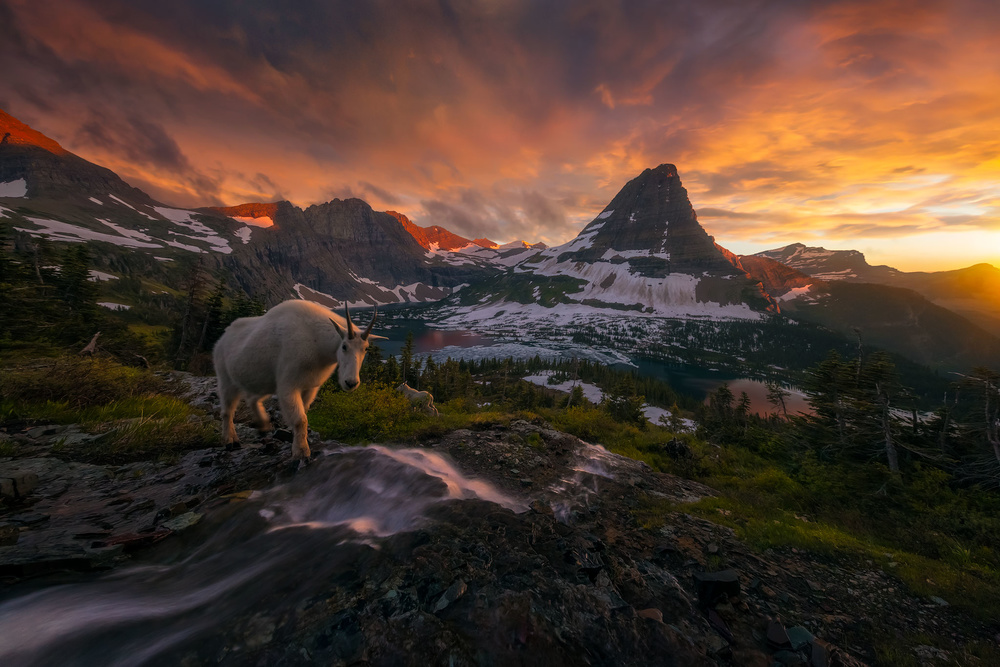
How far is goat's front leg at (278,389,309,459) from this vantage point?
6359mm

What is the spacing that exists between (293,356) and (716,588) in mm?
7535

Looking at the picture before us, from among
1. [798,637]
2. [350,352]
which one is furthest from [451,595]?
[350,352]

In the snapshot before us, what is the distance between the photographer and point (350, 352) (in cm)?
608

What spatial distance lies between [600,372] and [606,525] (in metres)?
122

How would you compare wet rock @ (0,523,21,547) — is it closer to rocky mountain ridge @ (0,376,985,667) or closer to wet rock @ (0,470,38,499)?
rocky mountain ridge @ (0,376,985,667)

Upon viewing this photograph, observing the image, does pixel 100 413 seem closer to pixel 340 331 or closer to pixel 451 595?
pixel 340 331

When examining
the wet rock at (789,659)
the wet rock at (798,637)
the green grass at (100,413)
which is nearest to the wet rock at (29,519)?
the green grass at (100,413)

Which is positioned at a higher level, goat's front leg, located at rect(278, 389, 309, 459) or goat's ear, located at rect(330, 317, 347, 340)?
goat's ear, located at rect(330, 317, 347, 340)

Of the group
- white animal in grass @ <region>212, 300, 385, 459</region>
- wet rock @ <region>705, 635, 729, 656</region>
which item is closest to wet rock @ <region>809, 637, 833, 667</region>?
wet rock @ <region>705, 635, 729, 656</region>

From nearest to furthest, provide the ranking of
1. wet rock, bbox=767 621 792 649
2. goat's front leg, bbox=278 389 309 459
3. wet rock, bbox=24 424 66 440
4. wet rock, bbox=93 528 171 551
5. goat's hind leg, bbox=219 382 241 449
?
wet rock, bbox=767 621 792 649, wet rock, bbox=93 528 171 551, wet rock, bbox=24 424 66 440, goat's front leg, bbox=278 389 309 459, goat's hind leg, bbox=219 382 241 449

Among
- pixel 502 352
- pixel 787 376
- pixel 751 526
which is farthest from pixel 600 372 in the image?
pixel 751 526

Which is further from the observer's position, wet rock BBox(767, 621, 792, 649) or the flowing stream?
wet rock BBox(767, 621, 792, 649)

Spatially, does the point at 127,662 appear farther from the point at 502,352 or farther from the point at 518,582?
the point at 502,352

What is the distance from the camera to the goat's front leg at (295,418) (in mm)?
6359
